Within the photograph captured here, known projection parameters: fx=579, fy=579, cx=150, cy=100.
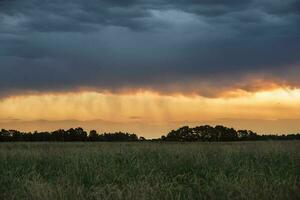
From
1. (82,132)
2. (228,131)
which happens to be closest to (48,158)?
(228,131)

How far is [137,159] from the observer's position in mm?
16406

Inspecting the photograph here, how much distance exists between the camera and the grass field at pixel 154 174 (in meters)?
11.7

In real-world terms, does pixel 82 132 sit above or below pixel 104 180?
above

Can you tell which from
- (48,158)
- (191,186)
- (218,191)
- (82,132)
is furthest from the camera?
(82,132)

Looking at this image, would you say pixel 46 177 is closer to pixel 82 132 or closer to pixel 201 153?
pixel 201 153

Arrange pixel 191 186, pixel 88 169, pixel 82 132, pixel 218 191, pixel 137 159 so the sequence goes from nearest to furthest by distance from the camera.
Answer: pixel 218 191
pixel 191 186
pixel 88 169
pixel 137 159
pixel 82 132

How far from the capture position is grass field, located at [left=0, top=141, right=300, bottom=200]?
38.3 ft

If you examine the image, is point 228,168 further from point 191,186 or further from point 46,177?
point 46,177

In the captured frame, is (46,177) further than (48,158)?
No

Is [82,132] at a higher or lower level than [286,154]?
higher

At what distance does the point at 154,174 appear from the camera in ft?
48.5

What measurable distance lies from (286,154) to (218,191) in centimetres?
556

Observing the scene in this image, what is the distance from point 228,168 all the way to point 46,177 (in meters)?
4.79

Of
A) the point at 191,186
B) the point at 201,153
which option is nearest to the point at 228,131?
the point at 201,153
